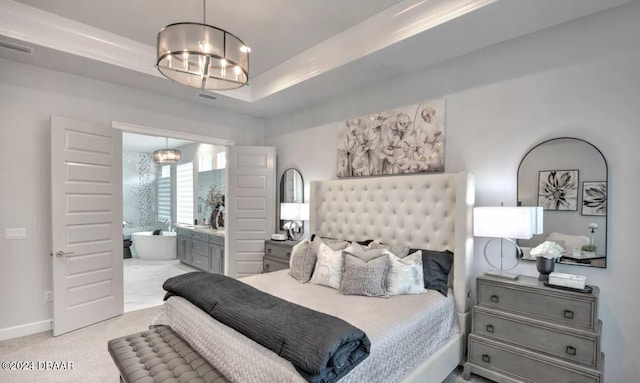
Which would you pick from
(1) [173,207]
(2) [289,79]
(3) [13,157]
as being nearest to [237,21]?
(2) [289,79]

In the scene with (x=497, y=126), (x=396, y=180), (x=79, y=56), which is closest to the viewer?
(x=497, y=126)

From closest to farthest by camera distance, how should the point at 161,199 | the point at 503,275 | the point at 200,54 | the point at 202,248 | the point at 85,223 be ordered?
the point at 200,54
the point at 503,275
the point at 85,223
the point at 202,248
the point at 161,199

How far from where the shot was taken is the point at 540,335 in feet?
7.40

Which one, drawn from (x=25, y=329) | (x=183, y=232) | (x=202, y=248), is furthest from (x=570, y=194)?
(x=183, y=232)

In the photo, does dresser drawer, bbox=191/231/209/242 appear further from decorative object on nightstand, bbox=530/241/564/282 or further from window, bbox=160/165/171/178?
decorative object on nightstand, bbox=530/241/564/282

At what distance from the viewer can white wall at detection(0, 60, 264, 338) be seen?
10.4ft

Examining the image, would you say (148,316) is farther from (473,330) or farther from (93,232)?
(473,330)

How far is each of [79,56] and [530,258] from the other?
4669mm

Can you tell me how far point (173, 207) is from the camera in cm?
797

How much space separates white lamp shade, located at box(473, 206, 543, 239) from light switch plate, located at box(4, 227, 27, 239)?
4585 mm

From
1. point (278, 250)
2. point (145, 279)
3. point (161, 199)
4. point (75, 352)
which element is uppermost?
point (161, 199)

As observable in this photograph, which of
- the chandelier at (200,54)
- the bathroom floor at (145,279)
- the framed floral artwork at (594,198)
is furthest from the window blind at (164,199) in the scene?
the framed floral artwork at (594,198)

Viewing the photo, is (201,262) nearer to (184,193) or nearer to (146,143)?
(184,193)

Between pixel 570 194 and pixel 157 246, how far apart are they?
24.5 feet
